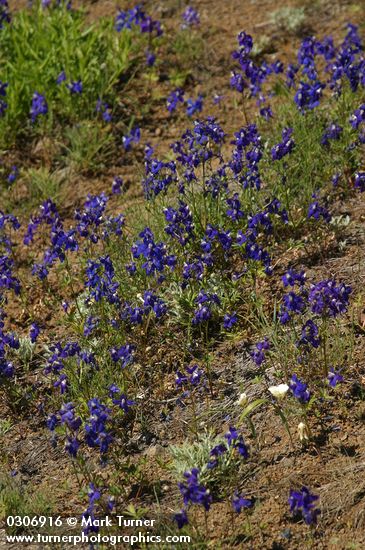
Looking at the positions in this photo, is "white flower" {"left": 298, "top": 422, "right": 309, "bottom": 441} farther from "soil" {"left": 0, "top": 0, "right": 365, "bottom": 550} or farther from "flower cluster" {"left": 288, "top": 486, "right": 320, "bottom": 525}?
"flower cluster" {"left": 288, "top": 486, "right": 320, "bottom": 525}

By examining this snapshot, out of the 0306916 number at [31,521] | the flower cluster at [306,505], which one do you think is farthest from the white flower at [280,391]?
the 0306916 number at [31,521]

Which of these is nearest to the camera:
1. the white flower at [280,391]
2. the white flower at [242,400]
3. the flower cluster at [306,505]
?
the flower cluster at [306,505]

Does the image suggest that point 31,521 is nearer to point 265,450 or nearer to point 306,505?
point 265,450

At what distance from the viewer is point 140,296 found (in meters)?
5.00

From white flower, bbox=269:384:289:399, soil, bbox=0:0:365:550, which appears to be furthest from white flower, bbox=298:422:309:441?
white flower, bbox=269:384:289:399

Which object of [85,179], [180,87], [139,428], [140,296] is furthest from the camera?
[180,87]

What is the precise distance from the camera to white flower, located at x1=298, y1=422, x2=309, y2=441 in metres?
4.06

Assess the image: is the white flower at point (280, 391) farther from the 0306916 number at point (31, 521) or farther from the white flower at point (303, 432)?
the 0306916 number at point (31, 521)

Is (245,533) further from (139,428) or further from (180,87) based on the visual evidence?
(180,87)

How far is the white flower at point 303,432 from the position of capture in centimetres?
406

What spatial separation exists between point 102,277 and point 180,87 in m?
3.24

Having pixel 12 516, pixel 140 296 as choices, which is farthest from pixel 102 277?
pixel 12 516

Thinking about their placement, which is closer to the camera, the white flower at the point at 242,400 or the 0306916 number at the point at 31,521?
the 0306916 number at the point at 31,521

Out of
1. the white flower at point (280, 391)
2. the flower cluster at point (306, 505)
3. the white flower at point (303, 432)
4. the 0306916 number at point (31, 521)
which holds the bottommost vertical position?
the 0306916 number at point (31, 521)
